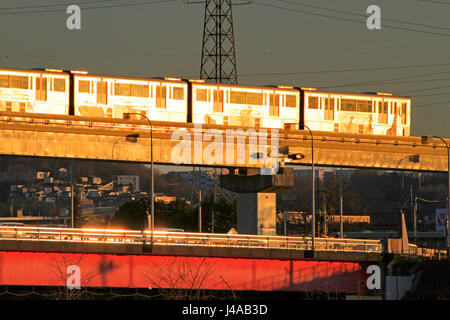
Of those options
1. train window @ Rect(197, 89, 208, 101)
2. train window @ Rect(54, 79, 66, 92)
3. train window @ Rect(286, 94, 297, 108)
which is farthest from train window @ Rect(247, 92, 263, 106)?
train window @ Rect(54, 79, 66, 92)

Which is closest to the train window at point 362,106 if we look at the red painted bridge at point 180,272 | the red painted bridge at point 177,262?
the red painted bridge at point 177,262

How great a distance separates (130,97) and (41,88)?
→ 6.77 metres

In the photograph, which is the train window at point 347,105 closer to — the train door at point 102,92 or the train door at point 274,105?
the train door at point 274,105

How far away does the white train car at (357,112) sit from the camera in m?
76.3

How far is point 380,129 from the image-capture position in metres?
78.9

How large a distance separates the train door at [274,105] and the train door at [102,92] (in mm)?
13702

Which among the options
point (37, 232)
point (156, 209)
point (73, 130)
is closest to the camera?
point (37, 232)

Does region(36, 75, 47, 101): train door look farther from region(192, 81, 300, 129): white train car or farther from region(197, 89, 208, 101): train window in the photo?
region(197, 89, 208, 101): train window

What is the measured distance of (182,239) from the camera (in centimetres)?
6150

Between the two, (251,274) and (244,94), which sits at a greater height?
(244,94)

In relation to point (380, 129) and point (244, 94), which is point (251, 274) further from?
point (380, 129)
